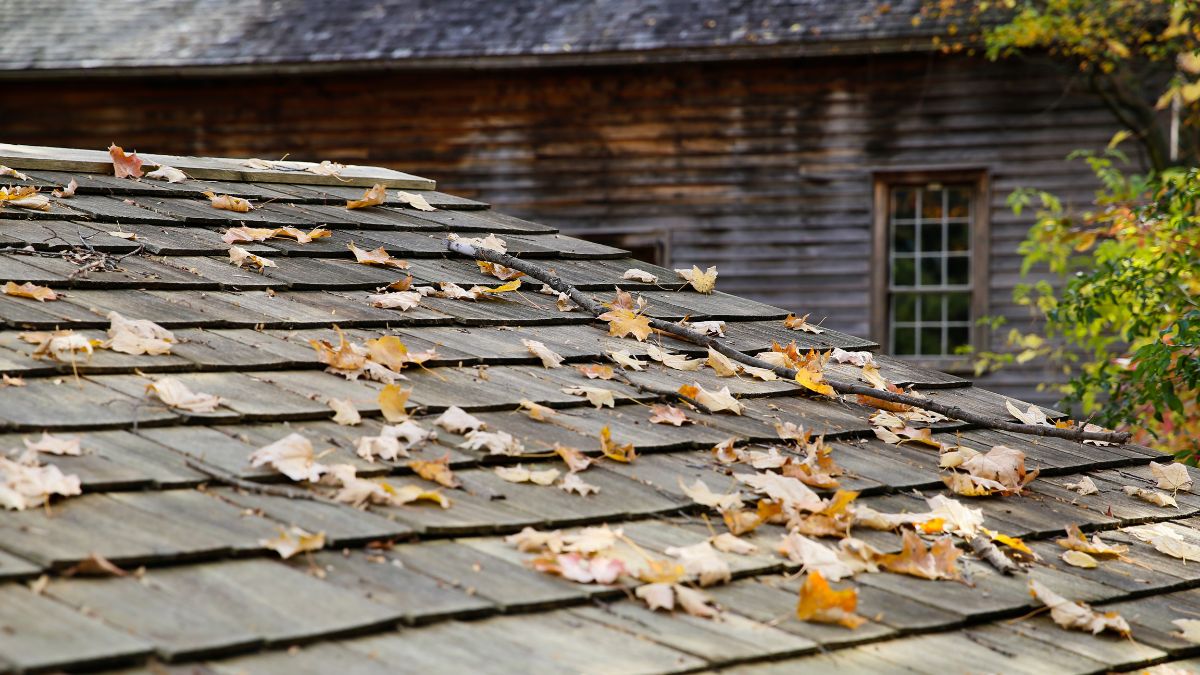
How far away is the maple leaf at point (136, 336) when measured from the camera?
2.46 meters

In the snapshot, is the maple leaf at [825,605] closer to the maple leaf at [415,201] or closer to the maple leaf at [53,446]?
the maple leaf at [53,446]

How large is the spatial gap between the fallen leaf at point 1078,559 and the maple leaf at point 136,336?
6.12ft

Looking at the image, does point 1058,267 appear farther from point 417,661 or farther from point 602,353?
point 417,661

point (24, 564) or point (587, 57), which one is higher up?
point (587, 57)

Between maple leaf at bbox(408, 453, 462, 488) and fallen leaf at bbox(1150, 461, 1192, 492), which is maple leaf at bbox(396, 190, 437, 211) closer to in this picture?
maple leaf at bbox(408, 453, 462, 488)

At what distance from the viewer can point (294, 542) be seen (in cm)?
178

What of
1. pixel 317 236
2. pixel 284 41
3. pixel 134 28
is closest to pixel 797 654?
pixel 317 236

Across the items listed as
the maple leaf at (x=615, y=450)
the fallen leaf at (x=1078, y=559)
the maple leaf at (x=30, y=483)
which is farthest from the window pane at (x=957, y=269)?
the maple leaf at (x=30, y=483)

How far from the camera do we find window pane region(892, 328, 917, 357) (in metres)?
12.9

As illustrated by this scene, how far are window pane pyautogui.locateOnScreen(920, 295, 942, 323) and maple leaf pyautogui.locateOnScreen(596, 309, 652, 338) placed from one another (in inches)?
386

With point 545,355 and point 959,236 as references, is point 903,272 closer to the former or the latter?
point 959,236

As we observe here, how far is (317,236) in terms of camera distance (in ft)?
12.2

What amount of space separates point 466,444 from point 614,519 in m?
0.36

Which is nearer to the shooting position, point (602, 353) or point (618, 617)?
point (618, 617)
